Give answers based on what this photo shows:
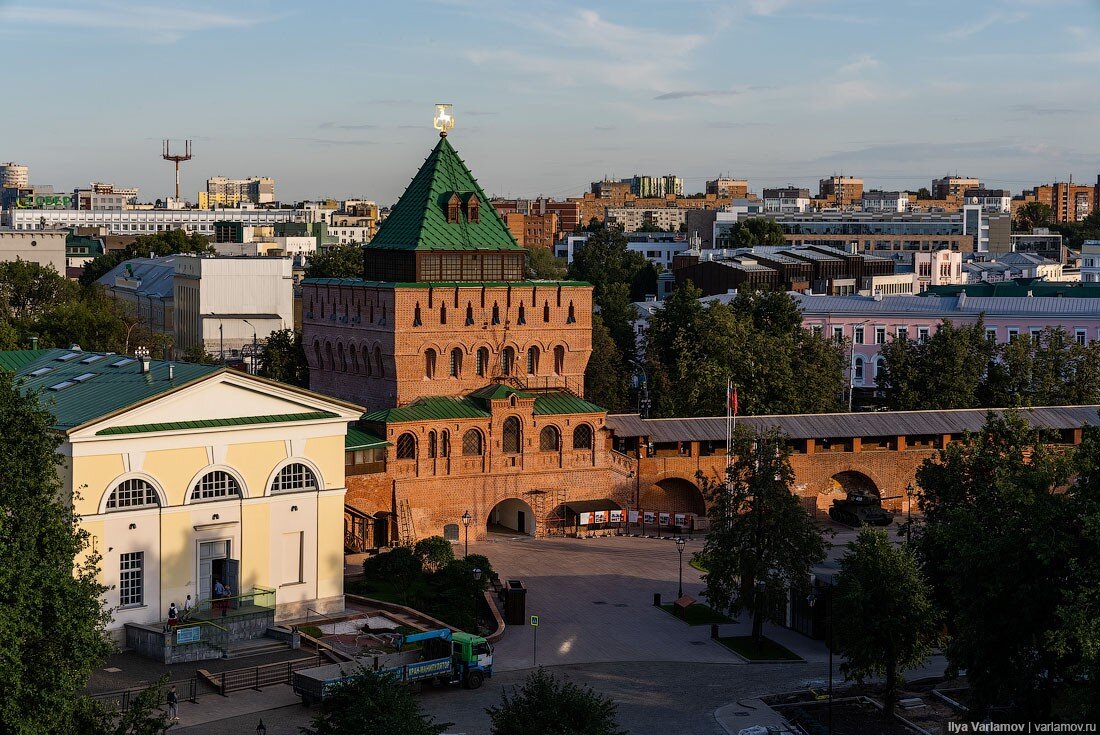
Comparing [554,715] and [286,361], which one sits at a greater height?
[286,361]

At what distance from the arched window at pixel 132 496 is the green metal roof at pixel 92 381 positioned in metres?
2.18

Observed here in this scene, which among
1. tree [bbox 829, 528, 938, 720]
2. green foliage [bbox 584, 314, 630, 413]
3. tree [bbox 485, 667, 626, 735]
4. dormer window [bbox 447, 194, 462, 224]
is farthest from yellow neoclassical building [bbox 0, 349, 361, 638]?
green foliage [bbox 584, 314, 630, 413]

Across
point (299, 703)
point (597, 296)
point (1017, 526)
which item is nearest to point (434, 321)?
point (299, 703)

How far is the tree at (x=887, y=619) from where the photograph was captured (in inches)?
1793

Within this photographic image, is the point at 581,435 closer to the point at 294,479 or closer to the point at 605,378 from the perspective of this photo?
the point at 294,479

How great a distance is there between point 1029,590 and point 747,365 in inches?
1815

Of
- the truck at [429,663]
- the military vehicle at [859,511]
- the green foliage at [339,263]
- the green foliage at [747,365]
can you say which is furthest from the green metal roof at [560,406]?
the green foliage at [339,263]

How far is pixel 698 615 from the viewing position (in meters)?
57.4

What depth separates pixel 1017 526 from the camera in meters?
39.8

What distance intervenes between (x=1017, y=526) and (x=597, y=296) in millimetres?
86941

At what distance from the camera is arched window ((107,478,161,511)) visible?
163ft

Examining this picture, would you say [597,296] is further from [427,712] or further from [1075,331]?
[427,712]

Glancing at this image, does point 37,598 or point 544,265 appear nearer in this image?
point 37,598

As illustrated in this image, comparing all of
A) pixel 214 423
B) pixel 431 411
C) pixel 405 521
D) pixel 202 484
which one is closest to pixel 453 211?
pixel 431 411
